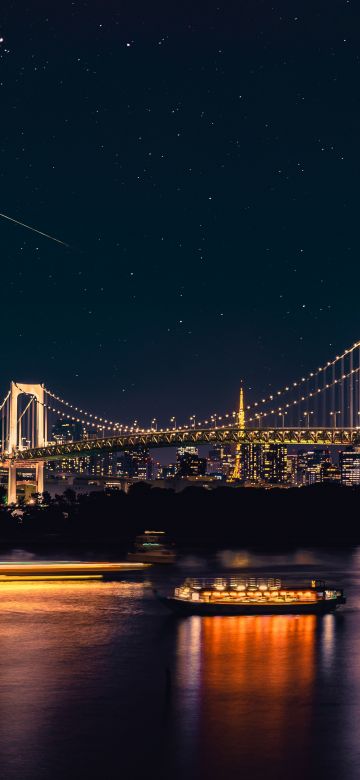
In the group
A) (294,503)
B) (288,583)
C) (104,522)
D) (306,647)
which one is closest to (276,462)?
(294,503)

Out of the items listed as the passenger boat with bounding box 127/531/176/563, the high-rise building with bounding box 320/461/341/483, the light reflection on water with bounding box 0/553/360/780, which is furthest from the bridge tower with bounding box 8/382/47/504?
the high-rise building with bounding box 320/461/341/483

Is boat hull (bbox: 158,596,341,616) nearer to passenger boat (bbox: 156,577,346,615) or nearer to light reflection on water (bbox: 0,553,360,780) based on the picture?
passenger boat (bbox: 156,577,346,615)

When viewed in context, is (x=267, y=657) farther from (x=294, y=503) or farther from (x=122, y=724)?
(x=294, y=503)

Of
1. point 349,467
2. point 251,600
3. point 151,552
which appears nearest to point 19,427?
point 151,552

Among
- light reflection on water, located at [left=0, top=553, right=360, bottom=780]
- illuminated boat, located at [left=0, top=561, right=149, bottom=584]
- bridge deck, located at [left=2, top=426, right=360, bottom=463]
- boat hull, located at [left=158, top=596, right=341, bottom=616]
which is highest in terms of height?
bridge deck, located at [left=2, top=426, right=360, bottom=463]

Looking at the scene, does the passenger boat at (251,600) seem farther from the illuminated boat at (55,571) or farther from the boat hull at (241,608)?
the illuminated boat at (55,571)

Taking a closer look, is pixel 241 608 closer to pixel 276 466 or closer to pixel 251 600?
pixel 251 600

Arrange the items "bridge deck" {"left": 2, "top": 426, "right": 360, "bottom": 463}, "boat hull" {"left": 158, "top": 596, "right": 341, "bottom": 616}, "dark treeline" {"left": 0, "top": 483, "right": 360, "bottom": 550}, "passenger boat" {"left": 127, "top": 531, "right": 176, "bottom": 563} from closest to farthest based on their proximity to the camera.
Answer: "boat hull" {"left": 158, "top": 596, "right": 341, "bottom": 616} → "passenger boat" {"left": 127, "top": 531, "right": 176, "bottom": 563} → "bridge deck" {"left": 2, "top": 426, "right": 360, "bottom": 463} → "dark treeline" {"left": 0, "top": 483, "right": 360, "bottom": 550}
